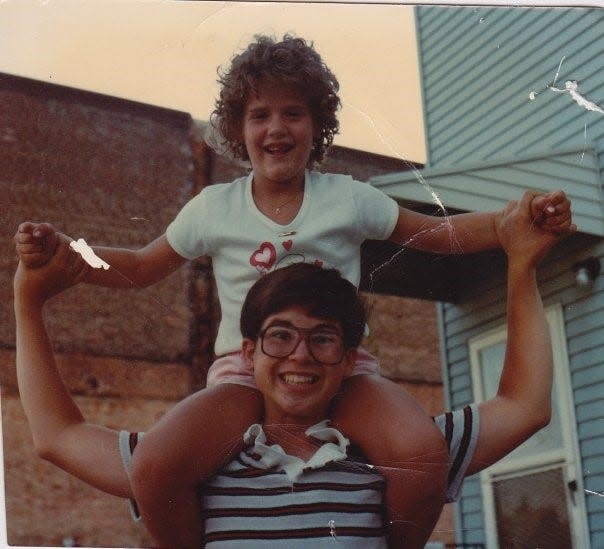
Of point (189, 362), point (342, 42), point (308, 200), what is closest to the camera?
point (308, 200)

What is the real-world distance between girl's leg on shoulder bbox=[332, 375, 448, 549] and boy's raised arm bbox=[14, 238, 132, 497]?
1.37 feet

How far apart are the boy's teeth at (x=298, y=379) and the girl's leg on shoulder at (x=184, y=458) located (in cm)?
8

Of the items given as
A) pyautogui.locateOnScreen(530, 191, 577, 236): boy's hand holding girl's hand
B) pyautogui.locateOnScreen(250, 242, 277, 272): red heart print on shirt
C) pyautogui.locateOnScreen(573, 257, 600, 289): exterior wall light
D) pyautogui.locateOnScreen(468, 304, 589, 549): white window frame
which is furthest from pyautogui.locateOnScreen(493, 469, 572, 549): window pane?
pyautogui.locateOnScreen(250, 242, 277, 272): red heart print on shirt

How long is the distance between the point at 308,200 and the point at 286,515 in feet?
1.84

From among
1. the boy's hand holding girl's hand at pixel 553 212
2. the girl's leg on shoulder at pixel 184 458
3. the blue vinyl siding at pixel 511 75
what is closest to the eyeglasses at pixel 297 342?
the girl's leg on shoulder at pixel 184 458

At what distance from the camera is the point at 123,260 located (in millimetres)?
1543

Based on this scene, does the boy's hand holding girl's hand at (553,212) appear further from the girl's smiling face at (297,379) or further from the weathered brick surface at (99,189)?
the weathered brick surface at (99,189)

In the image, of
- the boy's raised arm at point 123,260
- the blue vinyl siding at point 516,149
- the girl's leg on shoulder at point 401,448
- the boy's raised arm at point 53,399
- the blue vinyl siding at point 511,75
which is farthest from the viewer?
the blue vinyl siding at point 511,75

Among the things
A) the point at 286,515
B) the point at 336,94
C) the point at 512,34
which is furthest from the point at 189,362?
the point at 512,34

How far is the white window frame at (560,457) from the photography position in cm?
160

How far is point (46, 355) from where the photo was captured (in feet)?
4.96

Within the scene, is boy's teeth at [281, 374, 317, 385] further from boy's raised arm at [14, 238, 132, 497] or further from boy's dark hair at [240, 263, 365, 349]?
boy's raised arm at [14, 238, 132, 497]

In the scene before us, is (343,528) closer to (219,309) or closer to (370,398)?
(370,398)

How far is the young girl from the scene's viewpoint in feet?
4.32
